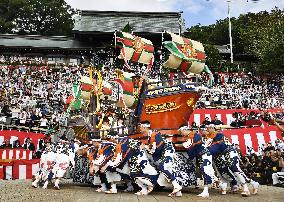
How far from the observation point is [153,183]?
10.3 meters

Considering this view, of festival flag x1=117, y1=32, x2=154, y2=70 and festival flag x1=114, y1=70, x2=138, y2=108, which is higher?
festival flag x1=117, y1=32, x2=154, y2=70

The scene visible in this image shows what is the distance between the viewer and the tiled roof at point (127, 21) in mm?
37875

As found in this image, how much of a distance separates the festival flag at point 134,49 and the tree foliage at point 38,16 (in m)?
39.6

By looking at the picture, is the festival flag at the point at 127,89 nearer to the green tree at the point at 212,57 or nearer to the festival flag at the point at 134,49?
the festival flag at the point at 134,49

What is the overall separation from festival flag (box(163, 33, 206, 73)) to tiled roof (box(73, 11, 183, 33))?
23.1 metres

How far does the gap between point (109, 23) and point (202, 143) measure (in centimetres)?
3096

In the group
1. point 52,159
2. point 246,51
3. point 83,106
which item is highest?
point 246,51

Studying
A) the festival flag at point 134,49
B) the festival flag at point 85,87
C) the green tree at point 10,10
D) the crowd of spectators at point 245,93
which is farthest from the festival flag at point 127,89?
the green tree at point 10,10

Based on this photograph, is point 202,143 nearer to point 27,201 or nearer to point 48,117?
point 27,201

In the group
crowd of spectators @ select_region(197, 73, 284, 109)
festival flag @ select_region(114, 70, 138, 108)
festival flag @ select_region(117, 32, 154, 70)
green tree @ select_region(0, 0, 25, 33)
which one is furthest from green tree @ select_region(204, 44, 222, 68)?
green tree @ select_region(0, 0, 25, 33)

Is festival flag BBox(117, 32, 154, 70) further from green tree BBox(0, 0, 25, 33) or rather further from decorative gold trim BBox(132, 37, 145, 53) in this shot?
green tree BBox(0, 0, 25, 33)

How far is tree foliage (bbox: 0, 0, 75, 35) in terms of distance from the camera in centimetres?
5194

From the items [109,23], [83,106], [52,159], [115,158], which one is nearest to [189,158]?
[115,158]

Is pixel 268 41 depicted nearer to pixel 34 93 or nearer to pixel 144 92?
pixel 34 93
